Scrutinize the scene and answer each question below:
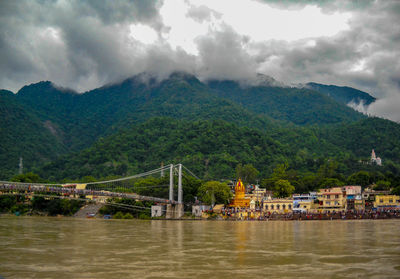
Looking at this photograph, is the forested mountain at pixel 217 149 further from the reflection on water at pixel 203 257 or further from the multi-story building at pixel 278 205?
the reflection on water at pixel 203 257

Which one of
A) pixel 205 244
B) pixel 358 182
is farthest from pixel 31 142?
pixel 205 244

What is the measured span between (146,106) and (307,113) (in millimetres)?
71534

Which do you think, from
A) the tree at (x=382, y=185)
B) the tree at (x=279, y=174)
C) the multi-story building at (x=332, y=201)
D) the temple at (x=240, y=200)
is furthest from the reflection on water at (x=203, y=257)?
the tree at (x=279, y=174)

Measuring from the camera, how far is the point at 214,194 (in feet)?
219

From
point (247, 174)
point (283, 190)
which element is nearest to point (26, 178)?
point (247, 174)

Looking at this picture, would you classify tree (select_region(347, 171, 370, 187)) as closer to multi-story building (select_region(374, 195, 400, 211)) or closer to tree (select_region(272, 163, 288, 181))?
tree (select_region(272, 163, 288, 181))

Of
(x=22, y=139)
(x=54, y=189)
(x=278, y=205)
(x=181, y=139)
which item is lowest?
(x=278, y=205)

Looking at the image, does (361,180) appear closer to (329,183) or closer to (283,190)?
(329,183)

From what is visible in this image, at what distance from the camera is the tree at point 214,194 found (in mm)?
66000

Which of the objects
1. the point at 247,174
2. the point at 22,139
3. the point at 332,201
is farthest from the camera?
the point at 22,139

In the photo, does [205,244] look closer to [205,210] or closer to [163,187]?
[205,210]

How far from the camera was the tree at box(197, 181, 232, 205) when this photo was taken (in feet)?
217

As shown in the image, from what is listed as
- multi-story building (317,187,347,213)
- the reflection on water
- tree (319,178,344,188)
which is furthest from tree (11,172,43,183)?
the reflection on water

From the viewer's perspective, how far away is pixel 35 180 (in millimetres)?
82312
